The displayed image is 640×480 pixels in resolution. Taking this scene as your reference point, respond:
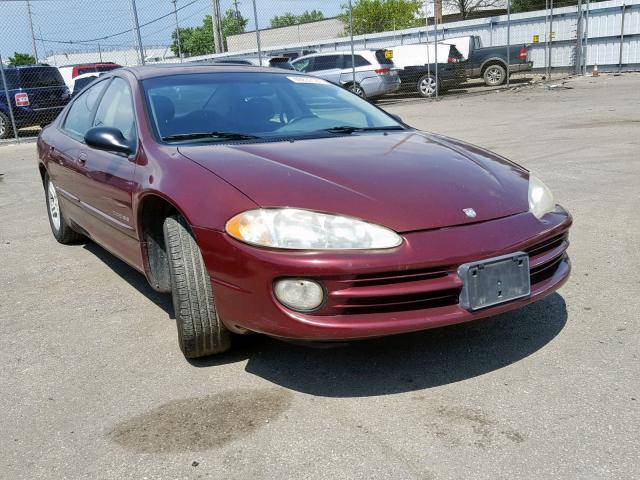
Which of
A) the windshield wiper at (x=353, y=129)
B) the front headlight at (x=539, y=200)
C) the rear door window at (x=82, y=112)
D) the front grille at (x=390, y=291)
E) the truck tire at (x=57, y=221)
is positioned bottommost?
the truck tire at (x=57, y=221)

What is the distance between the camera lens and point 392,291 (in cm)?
253

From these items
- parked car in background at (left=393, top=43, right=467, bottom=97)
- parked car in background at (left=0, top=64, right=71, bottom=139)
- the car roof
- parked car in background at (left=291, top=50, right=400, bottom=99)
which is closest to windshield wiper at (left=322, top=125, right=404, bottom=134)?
the car roof

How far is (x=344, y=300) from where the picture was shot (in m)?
2.52

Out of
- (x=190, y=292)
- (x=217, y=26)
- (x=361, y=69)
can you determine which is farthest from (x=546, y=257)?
(x=217, y=26)

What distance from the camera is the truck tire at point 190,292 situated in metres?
2.90

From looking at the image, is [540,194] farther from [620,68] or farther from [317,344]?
[620,68]

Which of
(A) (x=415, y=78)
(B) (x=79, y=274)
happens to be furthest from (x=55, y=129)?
(A) (x=415, y=78)

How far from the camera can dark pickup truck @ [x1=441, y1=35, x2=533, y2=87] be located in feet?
67.6

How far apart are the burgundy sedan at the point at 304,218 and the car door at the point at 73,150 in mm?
518

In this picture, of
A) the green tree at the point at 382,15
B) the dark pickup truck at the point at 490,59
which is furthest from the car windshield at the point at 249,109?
the green tree at the point at 382,15

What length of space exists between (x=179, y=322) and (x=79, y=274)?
6.75 ft

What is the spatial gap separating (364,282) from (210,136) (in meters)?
1.42

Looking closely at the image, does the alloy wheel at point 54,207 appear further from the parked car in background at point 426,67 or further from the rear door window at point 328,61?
the parked car in background at point 426,67

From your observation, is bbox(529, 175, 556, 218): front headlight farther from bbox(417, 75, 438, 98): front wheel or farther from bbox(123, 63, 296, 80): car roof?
bbox(417, 75, 438, 98): front wheel
